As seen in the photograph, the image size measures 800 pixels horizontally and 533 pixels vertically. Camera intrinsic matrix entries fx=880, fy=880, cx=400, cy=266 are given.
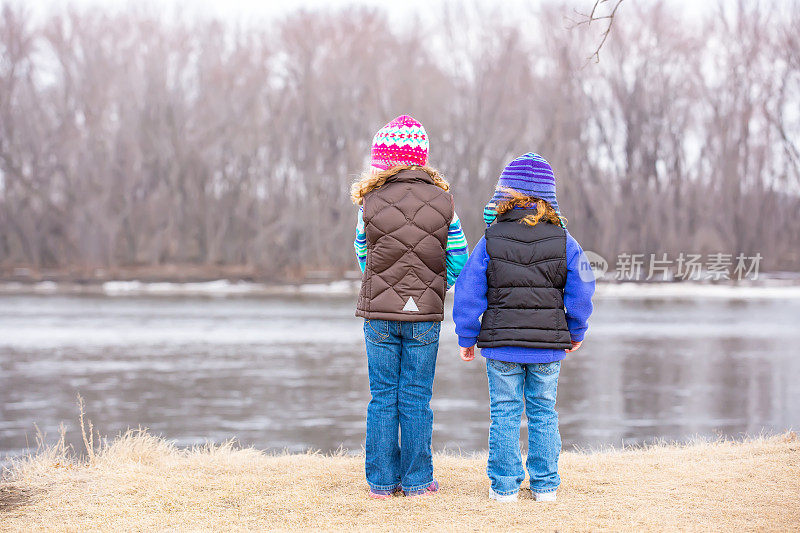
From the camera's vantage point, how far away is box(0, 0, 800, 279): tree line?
35344 millimetres

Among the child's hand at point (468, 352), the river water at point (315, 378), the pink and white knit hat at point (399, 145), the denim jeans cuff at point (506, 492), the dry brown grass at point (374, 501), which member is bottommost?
the river water at point (315, 378)

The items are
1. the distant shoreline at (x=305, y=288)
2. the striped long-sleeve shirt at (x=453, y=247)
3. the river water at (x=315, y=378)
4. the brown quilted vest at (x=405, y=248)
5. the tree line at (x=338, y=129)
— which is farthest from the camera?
the tree line at (x=338, y=129)

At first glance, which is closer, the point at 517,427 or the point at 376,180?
the point at 517,427

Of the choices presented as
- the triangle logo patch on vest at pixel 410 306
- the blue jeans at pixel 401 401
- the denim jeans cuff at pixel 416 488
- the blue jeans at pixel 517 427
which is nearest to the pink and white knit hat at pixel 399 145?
the triangle logo patch on vest at pixel 410 306

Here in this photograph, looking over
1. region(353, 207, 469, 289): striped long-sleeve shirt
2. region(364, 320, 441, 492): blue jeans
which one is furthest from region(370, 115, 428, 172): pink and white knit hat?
region(364, 320, 441, 492): blue jeans

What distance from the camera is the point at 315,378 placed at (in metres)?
13.3

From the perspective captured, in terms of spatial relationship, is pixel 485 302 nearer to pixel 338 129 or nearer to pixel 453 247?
pixel 453 247

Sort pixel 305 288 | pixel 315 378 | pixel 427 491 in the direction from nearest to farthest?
1. pixel 427 491
2. pixel 315 378
3. pixel 305 288

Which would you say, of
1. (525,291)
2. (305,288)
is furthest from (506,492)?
(305,288)

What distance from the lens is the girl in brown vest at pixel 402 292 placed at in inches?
172

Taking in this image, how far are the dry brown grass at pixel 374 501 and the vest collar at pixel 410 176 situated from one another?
1580mm

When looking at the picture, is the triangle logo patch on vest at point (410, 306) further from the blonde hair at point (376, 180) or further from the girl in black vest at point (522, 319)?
the blonde hair at point (376, 180)

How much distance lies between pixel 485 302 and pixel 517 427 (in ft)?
2.09

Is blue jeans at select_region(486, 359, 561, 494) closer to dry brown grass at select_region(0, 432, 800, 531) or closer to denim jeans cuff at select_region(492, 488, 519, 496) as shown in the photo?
denim jeans cuff at select_region(492, 488, 519, 496)
